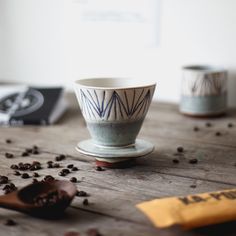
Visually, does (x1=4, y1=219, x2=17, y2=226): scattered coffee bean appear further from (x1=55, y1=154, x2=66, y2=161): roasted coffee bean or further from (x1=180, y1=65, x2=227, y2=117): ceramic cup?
(x1=180, y1=65, x2=227, y2=117): ceramic cup

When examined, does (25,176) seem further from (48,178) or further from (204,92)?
(204,92)

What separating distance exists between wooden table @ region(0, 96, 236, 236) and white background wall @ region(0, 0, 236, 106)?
14 cm

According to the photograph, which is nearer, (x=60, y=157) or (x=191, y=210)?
(x=191, y=210)

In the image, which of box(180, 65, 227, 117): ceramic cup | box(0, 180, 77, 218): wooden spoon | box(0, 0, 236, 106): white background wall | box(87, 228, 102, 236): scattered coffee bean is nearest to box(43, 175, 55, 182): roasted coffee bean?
box(0, 180, 77, 218): wooden spoon

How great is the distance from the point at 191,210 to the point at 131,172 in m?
0.21

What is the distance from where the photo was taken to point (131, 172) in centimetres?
78

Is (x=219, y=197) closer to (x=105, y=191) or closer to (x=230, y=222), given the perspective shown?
(x=230, y=222)

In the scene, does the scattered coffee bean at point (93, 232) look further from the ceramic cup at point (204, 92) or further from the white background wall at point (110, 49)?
the white background wall at point (110, 49)

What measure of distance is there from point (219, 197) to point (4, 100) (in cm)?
70

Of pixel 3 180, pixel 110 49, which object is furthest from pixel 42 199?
pixel 110 49

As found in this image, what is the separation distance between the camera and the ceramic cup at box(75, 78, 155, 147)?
29.3 inches

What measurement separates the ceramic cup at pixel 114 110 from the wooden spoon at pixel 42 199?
0.14 metres

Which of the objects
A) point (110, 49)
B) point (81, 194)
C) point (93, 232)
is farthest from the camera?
point (110, 49)

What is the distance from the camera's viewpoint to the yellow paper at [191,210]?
1.86ft
